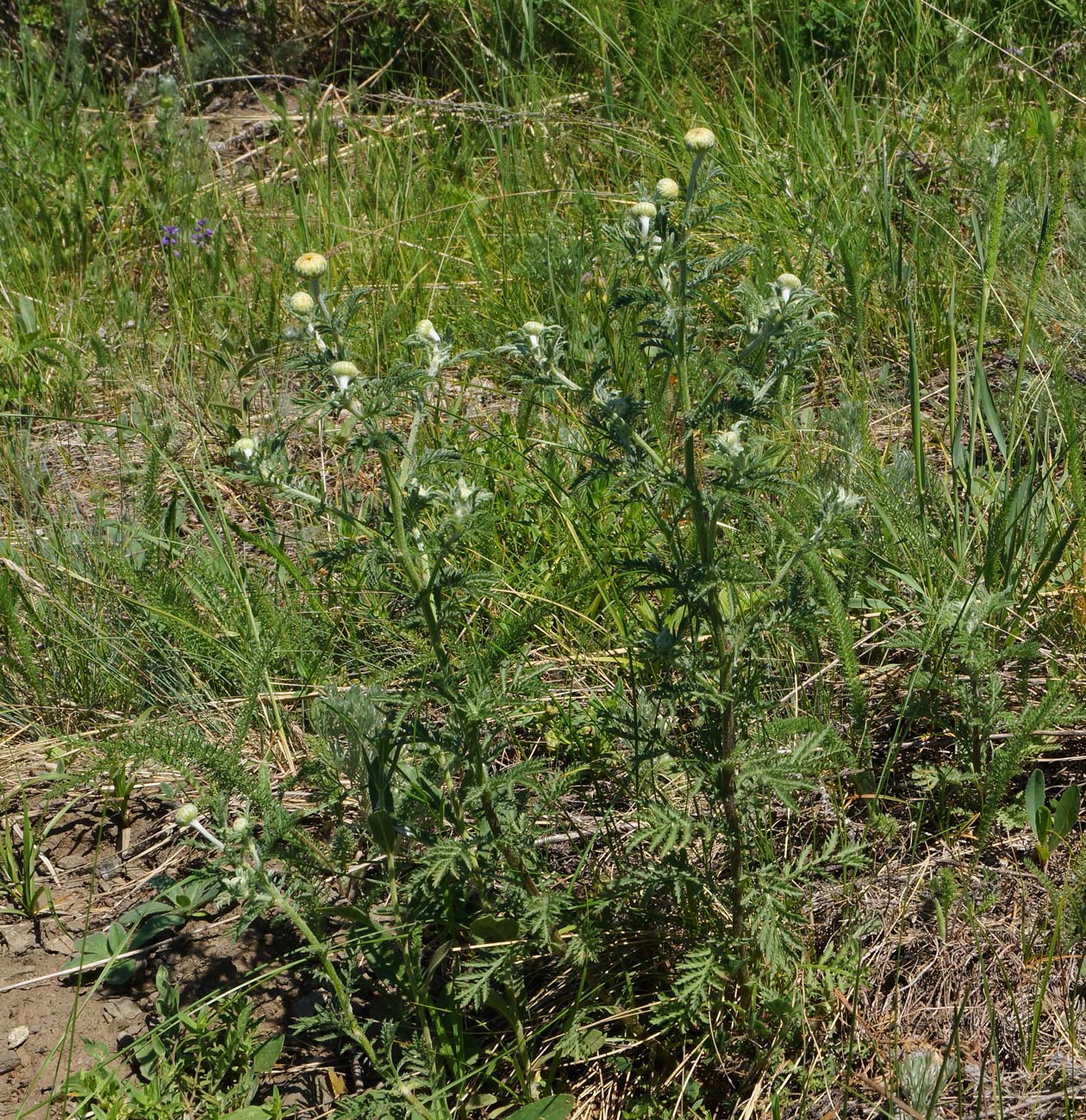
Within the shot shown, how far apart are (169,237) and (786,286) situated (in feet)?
9.98

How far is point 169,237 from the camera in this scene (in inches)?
153

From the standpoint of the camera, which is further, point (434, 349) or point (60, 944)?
point (60, 944)

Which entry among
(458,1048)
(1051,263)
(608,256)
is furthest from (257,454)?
(1051,263)

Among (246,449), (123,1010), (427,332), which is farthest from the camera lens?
(123,1010)

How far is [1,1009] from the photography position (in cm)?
202

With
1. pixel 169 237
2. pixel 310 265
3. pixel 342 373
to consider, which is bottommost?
pixel 169 237

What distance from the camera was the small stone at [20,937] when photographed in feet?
6.98

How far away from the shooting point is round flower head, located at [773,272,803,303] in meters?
1.41

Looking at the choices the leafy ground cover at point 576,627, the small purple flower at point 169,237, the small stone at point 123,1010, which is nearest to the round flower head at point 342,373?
the leafy ground cover at point 576,627

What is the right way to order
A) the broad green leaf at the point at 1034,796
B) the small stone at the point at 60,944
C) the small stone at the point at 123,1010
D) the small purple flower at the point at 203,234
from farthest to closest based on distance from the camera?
1. the small purple flower at the point at 203,234
2. the small stone at the point at 60,944
3. the small stone at the point at 123,1010
4. the broad green leaf at the point at 1034,796

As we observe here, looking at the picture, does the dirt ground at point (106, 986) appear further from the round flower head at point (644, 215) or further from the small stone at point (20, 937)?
the round flower head at point (644, 215)

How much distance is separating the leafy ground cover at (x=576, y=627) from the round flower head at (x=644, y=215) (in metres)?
0.02

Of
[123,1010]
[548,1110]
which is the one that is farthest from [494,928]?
[123,1010]

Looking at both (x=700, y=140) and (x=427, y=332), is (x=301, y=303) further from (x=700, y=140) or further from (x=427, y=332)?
(x=700, y=140)
